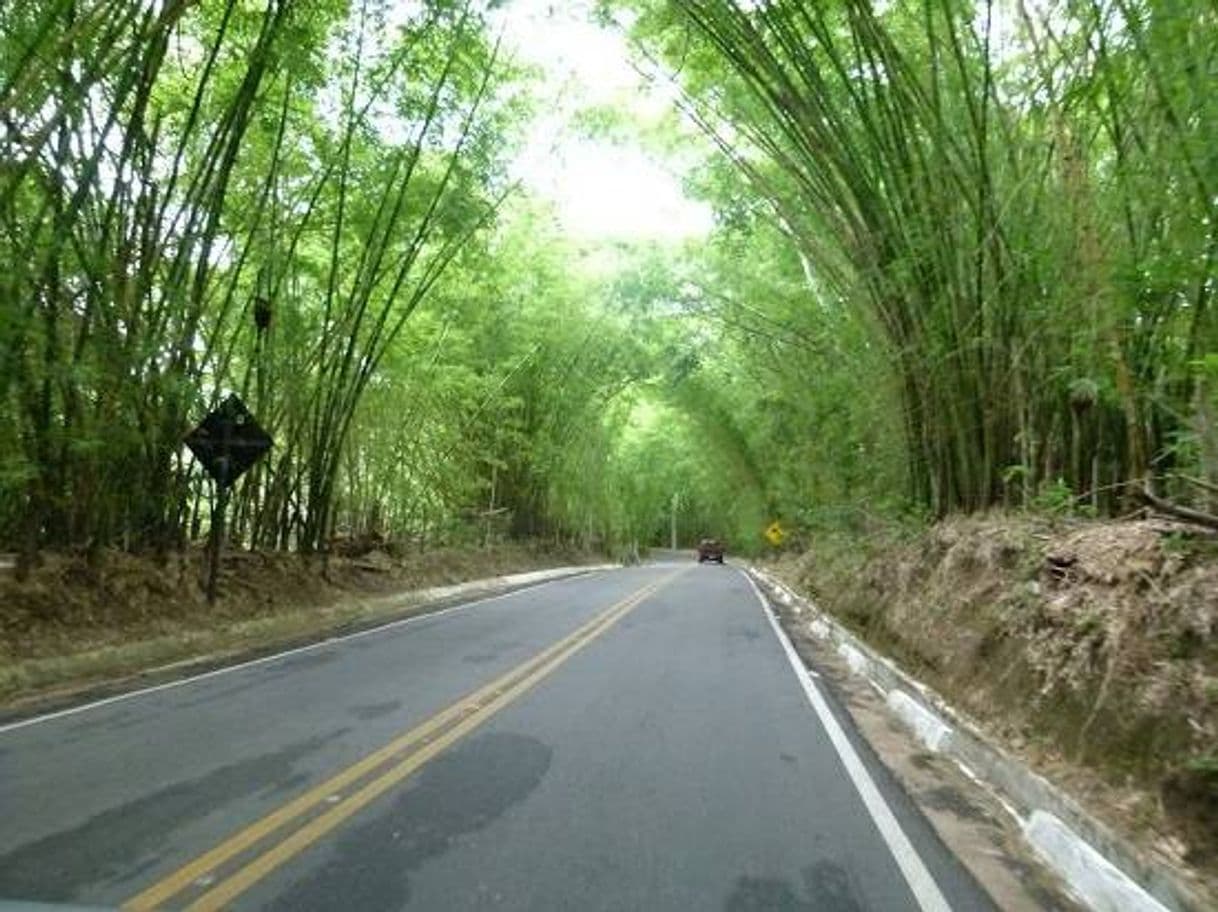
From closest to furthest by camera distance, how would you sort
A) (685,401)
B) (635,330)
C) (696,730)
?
(696,730) < (635,330) < (685,401)

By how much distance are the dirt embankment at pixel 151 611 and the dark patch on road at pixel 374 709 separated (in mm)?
2717

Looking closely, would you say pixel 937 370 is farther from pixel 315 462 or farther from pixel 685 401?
pixel 685 401

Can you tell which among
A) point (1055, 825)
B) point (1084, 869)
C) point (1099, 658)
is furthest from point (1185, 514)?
point (1084, 869)

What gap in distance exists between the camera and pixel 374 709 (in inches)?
340

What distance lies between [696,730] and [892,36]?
22.2 ft

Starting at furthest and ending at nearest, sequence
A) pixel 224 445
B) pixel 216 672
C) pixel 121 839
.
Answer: pixel 224 445, pixel 216 672, pixel 121 839

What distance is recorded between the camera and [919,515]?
552 inches

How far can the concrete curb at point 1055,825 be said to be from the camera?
438cm

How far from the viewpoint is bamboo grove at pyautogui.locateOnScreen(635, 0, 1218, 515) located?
6.79 meters

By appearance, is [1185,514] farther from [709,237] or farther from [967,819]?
[709,237]

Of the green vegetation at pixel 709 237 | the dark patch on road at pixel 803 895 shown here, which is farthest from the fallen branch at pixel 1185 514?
the dark patch on road at pixel 803 895

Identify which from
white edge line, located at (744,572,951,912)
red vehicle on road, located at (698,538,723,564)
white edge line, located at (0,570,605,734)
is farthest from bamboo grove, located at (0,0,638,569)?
red vehicle on road, located at (698,538,723,564)

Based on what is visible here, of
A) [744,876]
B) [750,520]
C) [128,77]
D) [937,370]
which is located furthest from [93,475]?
[750,520]

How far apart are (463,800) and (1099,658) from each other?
360 cm
